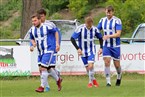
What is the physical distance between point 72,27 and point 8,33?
39.5 m

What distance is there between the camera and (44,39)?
613 inches

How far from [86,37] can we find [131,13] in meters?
37.7

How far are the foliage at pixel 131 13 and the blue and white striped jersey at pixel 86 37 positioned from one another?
113 feet

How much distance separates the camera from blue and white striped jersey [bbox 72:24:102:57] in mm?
17031

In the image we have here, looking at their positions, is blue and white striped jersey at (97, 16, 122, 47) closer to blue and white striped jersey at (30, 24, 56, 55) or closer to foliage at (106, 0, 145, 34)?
blue and white striped jersey at (30, 24, 56, 55)

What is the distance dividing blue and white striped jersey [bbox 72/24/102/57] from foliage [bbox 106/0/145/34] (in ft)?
113

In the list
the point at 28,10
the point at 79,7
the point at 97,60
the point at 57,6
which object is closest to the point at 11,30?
the point at 57,6

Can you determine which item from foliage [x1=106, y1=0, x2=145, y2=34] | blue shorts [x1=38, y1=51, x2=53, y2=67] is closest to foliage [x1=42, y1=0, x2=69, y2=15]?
foliage [x1=106, y1=0, x2=145, y2=34]

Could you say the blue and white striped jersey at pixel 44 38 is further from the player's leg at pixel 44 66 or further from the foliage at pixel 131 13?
the foliage at pixel 131 13

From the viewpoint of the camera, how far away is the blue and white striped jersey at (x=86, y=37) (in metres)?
17.0

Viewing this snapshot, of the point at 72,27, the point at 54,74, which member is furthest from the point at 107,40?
the point at 72,27

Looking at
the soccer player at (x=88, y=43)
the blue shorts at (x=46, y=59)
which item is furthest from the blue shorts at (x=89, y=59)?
the blue shorts at (x=46, y=59)

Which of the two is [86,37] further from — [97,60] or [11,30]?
[11,30]

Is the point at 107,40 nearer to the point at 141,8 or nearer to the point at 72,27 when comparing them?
the point at 72,27
